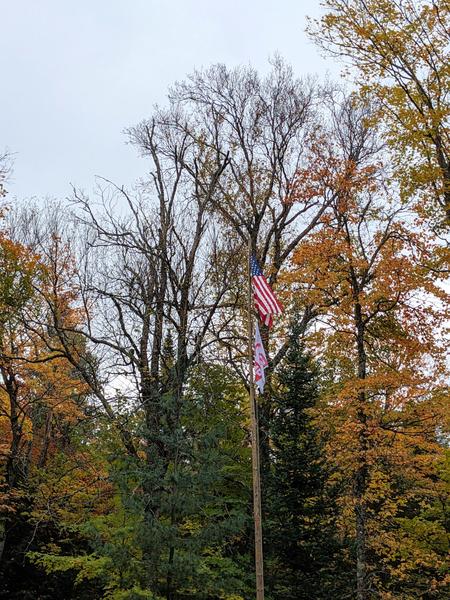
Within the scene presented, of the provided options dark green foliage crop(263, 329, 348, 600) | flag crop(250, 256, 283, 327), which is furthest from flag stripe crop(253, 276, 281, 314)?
dark green foliage crop(263, 329, 348, 600)

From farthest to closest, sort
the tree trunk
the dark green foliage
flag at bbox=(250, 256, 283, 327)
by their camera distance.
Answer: the dark green foliage < the tree trunk < flag at bbox=(250, 256, 283, 327)

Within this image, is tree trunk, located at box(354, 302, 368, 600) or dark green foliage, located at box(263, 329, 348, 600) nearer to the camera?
tree trunk, located at box(354, 302, 368, 600)

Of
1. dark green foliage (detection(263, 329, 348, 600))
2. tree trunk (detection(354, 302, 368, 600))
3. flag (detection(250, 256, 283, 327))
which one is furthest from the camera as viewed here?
dark green foliage (detection(263, 329, 348, 600))

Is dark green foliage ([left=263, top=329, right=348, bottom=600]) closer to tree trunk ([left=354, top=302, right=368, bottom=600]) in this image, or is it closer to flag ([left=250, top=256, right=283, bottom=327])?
tree trunk ([left=354, top=302, right=368, bottom=600])

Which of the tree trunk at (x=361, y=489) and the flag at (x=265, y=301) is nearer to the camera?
the flag at (x=265, y=301)

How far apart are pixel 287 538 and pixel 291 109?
12.5 metres

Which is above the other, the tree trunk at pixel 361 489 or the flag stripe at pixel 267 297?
the flag stripe at pixel 267 297

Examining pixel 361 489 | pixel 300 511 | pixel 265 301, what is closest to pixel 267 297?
pixel 265 301

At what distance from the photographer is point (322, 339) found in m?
16.0

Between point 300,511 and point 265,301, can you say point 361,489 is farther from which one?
point 265,301

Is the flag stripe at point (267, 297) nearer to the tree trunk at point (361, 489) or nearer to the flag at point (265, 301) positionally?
the flag at point (265, 301)

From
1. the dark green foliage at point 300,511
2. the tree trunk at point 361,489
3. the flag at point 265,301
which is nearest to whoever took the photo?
the flag at point 265,301

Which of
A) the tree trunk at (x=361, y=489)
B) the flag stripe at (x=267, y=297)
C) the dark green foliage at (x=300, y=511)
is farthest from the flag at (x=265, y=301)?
the dark green foliage at (x=300, y=511)

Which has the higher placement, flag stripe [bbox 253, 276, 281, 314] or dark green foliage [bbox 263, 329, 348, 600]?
flag stripe [bbox 253, 276, 281, 314]
